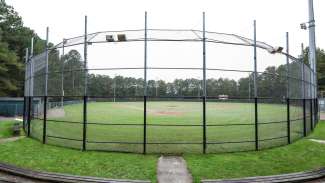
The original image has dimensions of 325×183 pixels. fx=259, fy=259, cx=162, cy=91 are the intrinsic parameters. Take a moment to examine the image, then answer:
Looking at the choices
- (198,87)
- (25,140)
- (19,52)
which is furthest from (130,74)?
(19,52)

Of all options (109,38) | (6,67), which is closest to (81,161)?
(109,38)

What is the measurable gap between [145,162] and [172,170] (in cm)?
92

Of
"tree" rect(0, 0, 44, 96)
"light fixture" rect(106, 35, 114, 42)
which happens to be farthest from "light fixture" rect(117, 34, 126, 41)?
"tree" rect(0, 0, 44, 96)

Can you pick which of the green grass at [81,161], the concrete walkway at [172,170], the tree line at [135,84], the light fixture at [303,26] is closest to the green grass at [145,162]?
the green grass at [81,161]

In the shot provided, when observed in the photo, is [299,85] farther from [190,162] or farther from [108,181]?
[108,181]

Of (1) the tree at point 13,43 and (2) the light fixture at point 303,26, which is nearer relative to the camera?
(2) the light fixture at point 303,26

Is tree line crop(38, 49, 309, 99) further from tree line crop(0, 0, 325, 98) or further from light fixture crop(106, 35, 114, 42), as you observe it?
light fixture crop(106, 35, 114, 42)

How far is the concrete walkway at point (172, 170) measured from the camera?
228 inches

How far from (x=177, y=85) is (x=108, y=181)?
480 cm

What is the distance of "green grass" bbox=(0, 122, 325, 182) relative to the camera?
6241mm

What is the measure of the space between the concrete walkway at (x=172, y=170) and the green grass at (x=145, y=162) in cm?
15

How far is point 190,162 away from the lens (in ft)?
23.0

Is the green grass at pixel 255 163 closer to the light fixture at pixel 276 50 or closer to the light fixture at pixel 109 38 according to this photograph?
the light fixture at pixel 276 50

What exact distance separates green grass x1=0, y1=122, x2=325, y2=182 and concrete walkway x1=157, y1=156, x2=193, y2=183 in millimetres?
149
